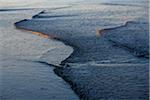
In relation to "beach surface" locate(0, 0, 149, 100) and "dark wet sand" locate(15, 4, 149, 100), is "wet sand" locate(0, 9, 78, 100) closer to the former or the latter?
"beach surface" locate(0, 0, 149, 100)

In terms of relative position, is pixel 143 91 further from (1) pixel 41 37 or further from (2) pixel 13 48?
(1) pixel 41 37

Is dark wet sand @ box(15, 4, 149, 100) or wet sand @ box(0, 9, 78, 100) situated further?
dark wet sand @ box(15, 4, 149, 100)

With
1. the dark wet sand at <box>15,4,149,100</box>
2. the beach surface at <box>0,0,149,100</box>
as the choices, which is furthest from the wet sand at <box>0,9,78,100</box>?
the dark wet sand at <box>15,4,149,100</box>

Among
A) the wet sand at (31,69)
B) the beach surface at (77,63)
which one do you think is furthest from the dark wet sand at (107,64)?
the wet sand at (31,69)

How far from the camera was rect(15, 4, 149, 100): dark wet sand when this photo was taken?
634 centimetres

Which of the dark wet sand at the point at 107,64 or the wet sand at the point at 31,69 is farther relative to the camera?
the dark wet sand at the point at 107,64

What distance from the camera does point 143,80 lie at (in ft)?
22.7

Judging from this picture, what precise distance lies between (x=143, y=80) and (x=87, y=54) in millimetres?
2687

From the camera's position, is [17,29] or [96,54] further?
[17,29]

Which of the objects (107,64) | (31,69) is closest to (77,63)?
(107,64)

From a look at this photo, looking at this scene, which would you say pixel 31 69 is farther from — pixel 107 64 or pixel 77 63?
pixel 107 64

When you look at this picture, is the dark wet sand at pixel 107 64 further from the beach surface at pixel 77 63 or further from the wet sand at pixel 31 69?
the wet sand at pixel 31 69

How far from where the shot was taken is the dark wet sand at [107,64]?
634cm

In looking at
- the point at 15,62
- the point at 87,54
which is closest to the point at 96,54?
the point at 87,54
